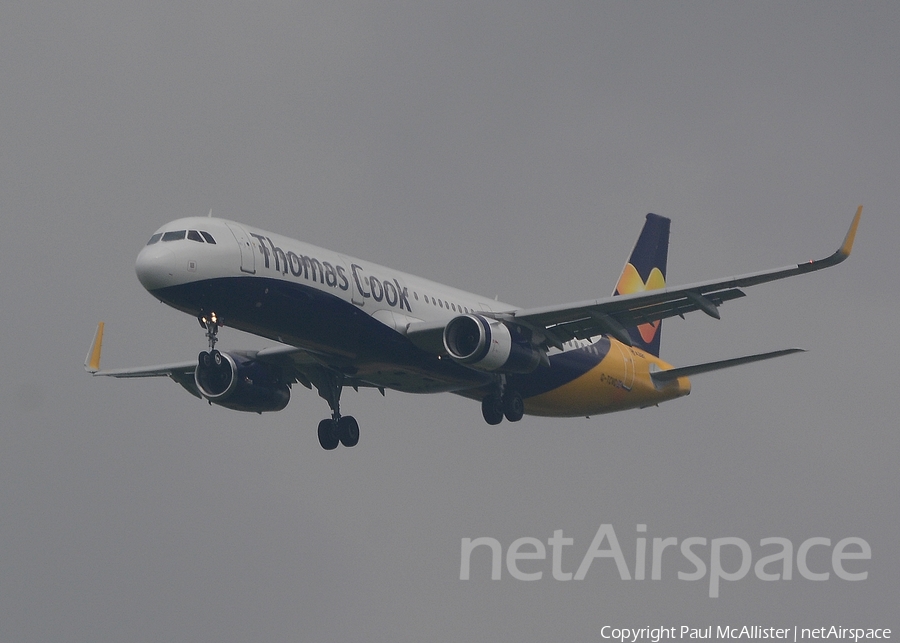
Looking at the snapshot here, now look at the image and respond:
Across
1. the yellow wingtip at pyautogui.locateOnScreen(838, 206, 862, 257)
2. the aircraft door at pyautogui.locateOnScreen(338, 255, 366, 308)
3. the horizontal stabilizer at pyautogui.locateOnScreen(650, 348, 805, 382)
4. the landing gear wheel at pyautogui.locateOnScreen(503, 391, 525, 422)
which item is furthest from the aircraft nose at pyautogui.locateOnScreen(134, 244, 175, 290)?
the horizontal stabilizer at pyautogui.locateOnScreen(650, 348, 805, 382)

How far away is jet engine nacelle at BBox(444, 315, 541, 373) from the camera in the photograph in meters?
44.4

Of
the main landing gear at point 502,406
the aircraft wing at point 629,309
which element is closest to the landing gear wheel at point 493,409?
the main landing gear at point 502,406

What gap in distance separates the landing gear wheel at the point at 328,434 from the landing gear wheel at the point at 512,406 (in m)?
6.07

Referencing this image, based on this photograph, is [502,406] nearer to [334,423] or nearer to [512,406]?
[512,406]

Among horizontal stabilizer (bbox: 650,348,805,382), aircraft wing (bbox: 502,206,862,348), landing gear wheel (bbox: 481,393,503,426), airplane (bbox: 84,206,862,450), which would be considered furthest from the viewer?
landing gear wheel (bbox: 481,393,503,426)

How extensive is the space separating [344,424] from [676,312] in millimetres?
12117

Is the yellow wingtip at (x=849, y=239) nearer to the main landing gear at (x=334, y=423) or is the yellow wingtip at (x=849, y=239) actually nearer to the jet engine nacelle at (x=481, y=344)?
the jet engine nacelle at (x=481, y=344)

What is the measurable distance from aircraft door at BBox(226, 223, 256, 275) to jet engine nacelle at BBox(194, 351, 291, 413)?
241 inches

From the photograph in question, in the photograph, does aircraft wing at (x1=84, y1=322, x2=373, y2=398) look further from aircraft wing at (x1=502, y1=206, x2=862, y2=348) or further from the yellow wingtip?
the yellow wingtip

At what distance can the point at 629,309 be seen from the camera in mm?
45125

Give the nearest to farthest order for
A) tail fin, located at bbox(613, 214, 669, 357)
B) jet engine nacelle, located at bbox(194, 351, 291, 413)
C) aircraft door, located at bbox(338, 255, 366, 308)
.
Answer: aircraft door, located at bbox(338, 255, 366, 308) → jet engine nacelle, located at bbox(194, 351, 291, 413) → tail fin, located at bbox(613, 214, 669, 357)

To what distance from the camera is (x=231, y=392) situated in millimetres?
48031

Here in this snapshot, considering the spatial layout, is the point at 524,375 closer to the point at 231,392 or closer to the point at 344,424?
the point at 344,424

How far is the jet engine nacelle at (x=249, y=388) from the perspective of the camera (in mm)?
47438
